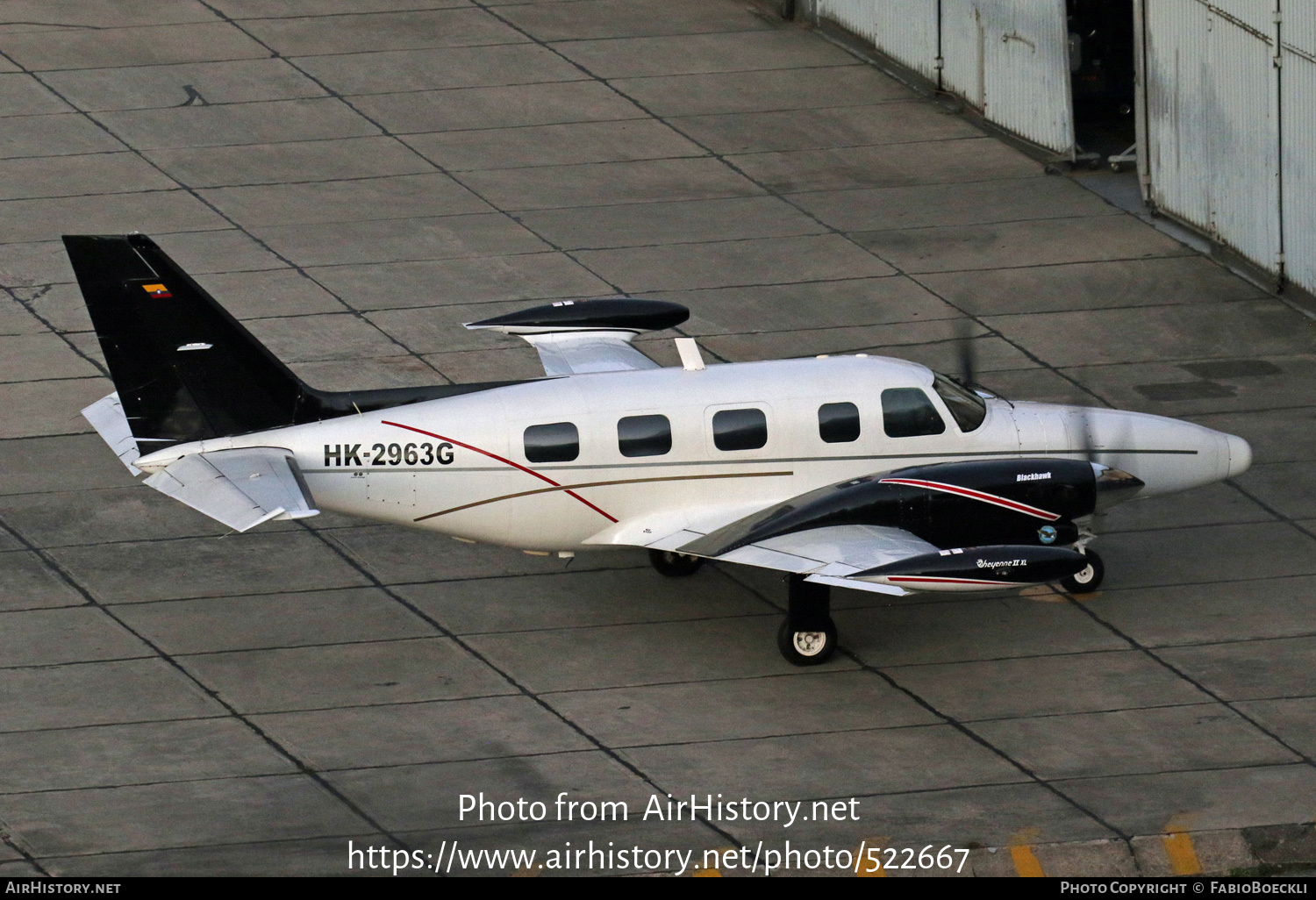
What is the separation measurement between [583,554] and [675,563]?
114 cm

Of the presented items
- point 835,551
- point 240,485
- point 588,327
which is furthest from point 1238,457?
point 240,485

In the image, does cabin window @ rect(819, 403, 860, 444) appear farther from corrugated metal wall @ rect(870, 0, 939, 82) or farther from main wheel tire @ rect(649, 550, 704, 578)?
corrugated metal wall @ rect(870, 0, 939, 82)

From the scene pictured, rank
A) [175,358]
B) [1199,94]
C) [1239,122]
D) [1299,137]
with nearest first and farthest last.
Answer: [175,358] → [1299,137] → [1239,122] → [1199,94]

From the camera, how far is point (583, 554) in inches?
829

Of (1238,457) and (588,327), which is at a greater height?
(588,327)

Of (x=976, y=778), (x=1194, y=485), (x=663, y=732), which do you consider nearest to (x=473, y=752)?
(x=663, y=732)

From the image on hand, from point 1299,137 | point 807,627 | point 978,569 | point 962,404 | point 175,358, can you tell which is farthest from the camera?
point 1299,137

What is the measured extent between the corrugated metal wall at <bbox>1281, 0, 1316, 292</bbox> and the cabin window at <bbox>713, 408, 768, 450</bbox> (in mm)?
10658

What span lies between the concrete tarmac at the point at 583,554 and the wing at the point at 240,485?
1850 mm

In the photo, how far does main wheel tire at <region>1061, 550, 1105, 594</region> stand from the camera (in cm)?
1991

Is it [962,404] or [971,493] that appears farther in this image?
[962,404]

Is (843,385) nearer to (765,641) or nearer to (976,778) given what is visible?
→ (765,641)

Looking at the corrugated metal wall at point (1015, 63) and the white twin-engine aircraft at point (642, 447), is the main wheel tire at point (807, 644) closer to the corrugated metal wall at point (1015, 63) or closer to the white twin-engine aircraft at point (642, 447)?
the white twin-engine aircraft at point (642, 447)

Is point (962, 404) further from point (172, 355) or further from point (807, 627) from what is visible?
point (172, 355)
